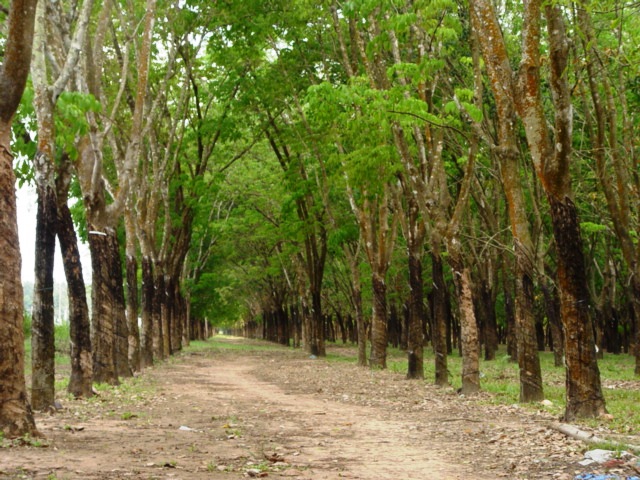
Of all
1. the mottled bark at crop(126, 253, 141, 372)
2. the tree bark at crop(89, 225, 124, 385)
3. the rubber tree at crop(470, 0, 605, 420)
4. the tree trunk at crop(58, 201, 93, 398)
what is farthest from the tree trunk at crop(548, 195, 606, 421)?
the mottled bark at crop(126, 253, 141, 372)

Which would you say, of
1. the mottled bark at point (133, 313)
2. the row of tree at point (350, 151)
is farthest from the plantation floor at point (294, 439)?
the mottled bark at point (133, 313)

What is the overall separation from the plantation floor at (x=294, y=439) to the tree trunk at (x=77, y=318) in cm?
51

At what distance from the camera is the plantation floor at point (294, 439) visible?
7.42m

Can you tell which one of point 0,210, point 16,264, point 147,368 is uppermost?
point 0,210

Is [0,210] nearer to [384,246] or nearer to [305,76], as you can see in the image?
[384,246]

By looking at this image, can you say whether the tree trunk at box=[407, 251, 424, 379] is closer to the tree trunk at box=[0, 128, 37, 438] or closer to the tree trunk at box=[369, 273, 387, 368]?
the tree trunk at box=[369, 273, 387, 368]

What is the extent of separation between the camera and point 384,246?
79.8 feet

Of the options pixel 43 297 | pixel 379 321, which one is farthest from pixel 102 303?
pixel 379 321

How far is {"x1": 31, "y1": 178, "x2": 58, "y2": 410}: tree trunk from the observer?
36.8ft

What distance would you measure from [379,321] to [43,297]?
15.3 m

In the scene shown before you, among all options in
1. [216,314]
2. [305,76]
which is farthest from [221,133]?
[216,314]

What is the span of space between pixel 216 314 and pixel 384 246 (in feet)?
178

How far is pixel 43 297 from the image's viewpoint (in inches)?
440

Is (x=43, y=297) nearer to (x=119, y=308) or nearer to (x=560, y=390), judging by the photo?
(x=119, y=308)
